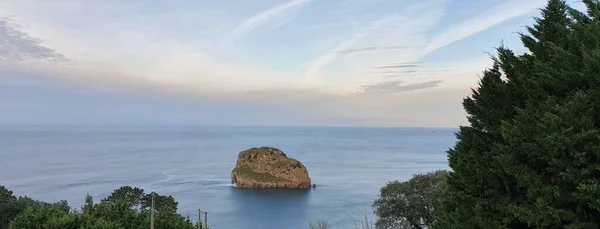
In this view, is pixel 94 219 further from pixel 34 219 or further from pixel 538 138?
pixel 538 138

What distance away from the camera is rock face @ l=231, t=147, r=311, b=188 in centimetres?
4862

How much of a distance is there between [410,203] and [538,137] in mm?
11011

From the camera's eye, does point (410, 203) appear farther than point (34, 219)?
Yes

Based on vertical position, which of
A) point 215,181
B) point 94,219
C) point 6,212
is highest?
point 215,181

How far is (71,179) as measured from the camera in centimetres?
5406

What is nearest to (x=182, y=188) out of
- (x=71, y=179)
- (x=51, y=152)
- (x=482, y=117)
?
(x=71, y=179)

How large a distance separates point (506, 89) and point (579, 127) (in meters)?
2.27

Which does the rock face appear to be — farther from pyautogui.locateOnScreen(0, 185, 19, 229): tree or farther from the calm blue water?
pyautogui.locateOnScreen(0, 185, 19, 229): tree

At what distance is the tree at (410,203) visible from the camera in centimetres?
1619

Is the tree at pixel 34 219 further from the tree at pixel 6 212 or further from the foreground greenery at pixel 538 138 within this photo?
the foreground greenery at pixel 538 138

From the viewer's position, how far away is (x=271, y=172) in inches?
1940

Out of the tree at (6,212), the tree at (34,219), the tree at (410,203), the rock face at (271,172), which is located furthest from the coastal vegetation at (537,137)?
the rock face at (271,172)

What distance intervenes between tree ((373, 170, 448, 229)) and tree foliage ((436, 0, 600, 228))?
8095 millimetres

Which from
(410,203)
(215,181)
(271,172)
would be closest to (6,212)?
(410,203)
